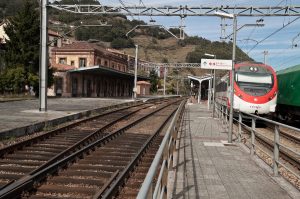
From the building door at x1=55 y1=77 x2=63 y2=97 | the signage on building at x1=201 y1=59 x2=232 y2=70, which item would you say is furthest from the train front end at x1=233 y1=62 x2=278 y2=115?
the building door at x1=55 y1=77 x2=63 y2=97

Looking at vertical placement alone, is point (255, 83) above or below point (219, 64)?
below

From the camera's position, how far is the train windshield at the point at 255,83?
74.3 ft

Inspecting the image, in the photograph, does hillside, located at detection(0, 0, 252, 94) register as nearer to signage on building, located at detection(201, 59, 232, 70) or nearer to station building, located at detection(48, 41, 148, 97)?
station building, located at detection(48, 41, 148, 97)

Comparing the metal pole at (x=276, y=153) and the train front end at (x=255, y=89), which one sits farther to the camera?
the train front end at (x=255, y=89)

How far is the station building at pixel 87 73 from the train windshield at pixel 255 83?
2454 centimetres

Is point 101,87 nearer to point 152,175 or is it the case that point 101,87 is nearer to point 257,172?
point 257,172

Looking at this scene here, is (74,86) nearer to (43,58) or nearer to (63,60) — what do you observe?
(63,60)

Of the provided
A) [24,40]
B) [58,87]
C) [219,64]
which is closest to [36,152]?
[219,64]

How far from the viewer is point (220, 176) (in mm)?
8320

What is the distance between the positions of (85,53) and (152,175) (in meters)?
65.0

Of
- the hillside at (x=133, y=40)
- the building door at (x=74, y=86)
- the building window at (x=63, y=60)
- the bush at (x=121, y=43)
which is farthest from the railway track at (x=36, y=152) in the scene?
the bush at (x=121, y=43)

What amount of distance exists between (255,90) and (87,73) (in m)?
36.2

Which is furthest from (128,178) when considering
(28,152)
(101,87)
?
(101,87)

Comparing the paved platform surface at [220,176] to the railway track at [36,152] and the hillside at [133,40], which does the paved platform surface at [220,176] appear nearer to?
the railway track at [36,152]
